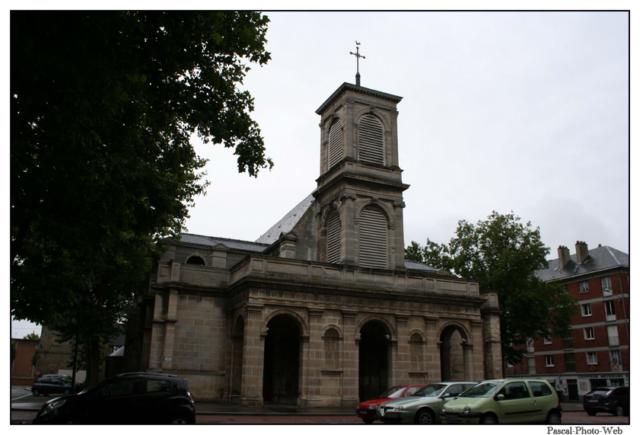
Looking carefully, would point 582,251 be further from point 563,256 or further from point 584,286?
point 584,286

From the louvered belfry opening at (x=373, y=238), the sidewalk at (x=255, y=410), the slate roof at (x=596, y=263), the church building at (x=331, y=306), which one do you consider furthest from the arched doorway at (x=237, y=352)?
the slate roof at (x=596, y=263)

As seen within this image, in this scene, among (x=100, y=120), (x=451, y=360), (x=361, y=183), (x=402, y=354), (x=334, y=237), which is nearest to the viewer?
(x=100, y=120)

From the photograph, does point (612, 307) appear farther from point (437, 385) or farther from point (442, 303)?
point (437, 385)

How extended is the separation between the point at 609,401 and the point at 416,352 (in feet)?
31.6

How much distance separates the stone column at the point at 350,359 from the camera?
90.1 ft

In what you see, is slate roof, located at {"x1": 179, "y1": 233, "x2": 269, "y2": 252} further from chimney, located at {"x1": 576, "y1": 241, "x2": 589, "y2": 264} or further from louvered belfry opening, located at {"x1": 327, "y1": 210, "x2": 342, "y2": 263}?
chimney, located at {"x1": 576, "y1": 241, "x2": 589, "y2": 264}

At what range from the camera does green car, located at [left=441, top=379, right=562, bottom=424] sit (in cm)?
1509

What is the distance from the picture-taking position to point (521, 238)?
45656 mm

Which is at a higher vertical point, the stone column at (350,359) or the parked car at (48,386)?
the stone column at (350,359)

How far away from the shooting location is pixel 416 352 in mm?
30016

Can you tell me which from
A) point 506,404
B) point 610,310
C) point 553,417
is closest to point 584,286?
point 610,310

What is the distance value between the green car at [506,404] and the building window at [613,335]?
4375cm

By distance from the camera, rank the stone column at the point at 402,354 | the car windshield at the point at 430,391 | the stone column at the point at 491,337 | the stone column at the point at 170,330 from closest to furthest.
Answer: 1. the car windshield at the point at 430,391
2. the stone column at the point at 170,330
3. the stone column at the point at 402,354
4. the stone column at the point at 491,337

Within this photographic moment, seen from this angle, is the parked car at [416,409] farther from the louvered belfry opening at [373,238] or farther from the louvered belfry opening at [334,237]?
the louvered belfry opening at [334,237]
